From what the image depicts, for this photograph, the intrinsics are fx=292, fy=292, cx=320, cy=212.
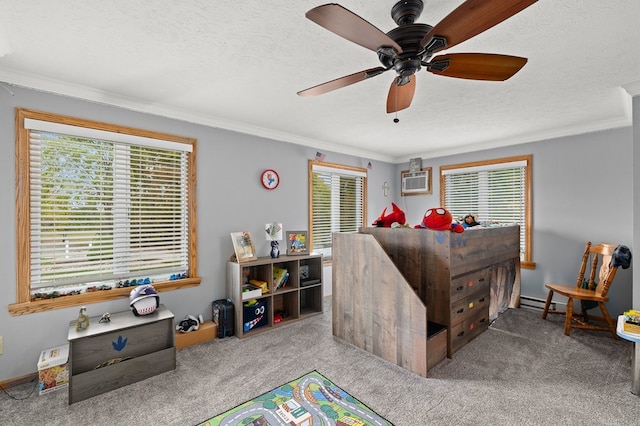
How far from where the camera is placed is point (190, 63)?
2039 millimetres

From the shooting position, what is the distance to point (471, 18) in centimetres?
112

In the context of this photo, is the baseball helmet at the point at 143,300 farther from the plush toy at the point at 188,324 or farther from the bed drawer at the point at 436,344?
the bed drawer at the point at 436,344

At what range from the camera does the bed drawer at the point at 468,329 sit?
262 cm

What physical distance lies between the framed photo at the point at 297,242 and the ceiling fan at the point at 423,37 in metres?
2.18

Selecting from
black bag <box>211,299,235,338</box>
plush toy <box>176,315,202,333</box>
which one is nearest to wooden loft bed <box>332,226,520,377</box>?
black bag <box>211,299,235,338</box>

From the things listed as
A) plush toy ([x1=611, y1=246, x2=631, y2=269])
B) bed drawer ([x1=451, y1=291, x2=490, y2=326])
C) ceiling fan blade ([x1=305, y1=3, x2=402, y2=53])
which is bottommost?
bed drawer ([x1=451, y1=291, x2=490, y2=326])

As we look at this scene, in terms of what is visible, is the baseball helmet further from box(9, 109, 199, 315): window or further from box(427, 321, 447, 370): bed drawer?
box(427, 321, 447, 370): bed drawer

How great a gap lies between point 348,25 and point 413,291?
6.22 ft

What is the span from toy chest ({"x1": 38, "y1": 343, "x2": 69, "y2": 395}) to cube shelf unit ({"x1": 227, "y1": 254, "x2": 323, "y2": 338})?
1359 mm

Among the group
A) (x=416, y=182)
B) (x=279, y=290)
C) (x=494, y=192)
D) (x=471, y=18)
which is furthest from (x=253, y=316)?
(x=494, y=192)

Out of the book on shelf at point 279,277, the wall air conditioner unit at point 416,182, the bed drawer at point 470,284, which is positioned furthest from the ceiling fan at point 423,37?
the wall air conditioner unit at point 416,182

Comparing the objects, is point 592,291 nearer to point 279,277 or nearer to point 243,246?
point 279,277

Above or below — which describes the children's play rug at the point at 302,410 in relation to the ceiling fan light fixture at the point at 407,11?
below

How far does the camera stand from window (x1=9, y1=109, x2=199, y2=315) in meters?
2.27
